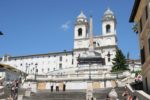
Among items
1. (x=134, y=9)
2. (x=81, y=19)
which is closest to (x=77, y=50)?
(x=81, y=19)

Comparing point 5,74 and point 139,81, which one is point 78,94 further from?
point 5,74

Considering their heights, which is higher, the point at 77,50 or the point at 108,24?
the point at 108,24

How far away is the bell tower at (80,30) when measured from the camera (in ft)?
449

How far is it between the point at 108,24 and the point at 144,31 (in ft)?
341

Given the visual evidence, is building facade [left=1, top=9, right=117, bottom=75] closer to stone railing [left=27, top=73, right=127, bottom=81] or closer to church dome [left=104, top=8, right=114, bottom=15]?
church dome [left=104, top=8, right=114, bottom=15]

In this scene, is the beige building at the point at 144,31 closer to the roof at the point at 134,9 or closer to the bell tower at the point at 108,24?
the roof at the point at 134,9

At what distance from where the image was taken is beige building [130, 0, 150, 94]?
29.8 m

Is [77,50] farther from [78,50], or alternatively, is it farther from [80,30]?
[80,30]

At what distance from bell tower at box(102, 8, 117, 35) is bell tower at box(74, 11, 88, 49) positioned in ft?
27.9

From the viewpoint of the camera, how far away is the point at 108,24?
13525 cm

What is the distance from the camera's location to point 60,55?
5472 inches

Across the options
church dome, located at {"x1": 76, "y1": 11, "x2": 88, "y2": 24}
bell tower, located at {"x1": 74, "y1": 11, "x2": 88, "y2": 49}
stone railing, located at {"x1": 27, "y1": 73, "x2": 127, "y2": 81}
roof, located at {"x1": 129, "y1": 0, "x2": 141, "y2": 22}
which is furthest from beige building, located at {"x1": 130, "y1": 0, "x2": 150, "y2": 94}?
church dome, located at {"x1": 76, "y1": 11, "x2": 88, "y2": 24}

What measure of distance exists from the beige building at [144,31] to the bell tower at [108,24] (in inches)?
3876

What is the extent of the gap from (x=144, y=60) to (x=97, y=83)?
66.0ft
